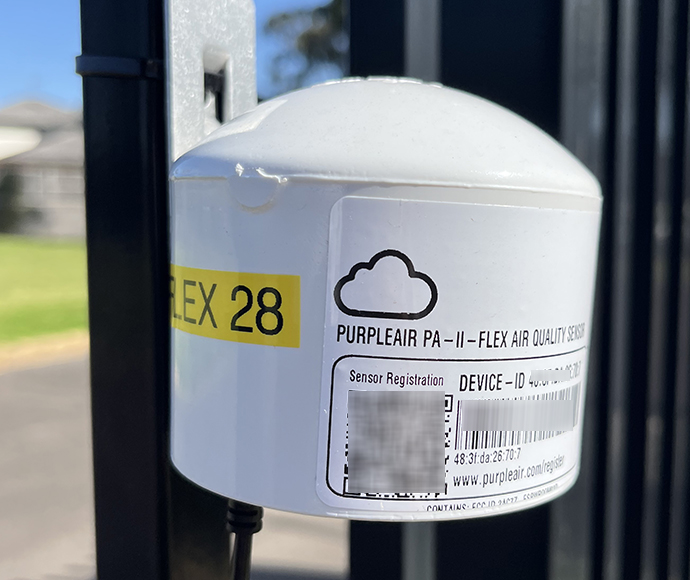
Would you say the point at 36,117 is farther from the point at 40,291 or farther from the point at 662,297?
the point at 662,297

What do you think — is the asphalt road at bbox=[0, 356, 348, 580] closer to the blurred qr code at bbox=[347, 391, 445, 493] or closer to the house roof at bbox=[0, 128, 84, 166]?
the blurred qr code at bbox=[347, 391, 445, 493]

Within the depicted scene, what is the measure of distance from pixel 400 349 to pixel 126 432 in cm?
47

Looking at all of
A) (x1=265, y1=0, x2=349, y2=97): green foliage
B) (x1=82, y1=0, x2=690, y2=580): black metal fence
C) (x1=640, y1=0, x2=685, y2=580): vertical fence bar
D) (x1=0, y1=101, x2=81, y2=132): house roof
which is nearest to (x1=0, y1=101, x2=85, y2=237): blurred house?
(x1=0, y1=101, x2=81, y2=132): house roof

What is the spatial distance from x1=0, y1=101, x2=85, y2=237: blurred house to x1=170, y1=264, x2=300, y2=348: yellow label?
88.7ft

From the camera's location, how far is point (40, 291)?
42.4 ft

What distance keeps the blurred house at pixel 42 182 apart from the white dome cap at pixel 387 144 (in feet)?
88.7

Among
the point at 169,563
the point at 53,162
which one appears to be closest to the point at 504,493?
the point at 169,563

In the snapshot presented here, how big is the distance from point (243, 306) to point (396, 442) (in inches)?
9.5

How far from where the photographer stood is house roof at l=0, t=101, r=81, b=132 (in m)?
33.3

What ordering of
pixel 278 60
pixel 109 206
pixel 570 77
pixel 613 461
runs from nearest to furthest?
pixel 109 206 < pixel 570 77 < pixel 613 461 < pixel 278 60

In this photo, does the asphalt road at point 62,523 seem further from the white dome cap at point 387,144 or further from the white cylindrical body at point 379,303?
the white dome cap at point 387,144

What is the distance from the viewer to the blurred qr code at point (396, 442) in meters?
0.78

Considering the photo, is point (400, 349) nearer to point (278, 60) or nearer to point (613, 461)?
point (613, 461)

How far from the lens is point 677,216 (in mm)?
1435
